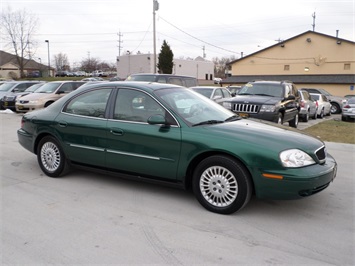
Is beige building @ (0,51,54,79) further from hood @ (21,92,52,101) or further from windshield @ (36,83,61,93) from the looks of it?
hood @ (21,92,52,101)

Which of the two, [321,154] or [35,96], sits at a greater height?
[35,96]

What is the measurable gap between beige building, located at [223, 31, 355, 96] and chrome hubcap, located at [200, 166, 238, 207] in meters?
36.7

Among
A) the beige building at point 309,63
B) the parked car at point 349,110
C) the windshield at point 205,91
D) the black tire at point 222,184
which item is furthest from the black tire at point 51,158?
the beige building at point 309,63

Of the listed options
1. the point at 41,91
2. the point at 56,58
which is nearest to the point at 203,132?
the point at 41,91

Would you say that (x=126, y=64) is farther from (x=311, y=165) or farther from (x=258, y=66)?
(x=311, y=165)

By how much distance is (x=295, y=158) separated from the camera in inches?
152

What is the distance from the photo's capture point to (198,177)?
165 inches

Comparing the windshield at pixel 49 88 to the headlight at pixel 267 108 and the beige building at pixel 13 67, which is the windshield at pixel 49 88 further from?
the beige building at pixel 13 67

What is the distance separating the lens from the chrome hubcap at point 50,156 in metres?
5.41

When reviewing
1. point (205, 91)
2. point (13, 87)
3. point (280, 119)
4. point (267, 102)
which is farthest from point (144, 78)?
point (13, 87)

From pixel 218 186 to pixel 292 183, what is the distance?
2.81ft

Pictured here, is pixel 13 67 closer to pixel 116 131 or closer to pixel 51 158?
pixel 51 158

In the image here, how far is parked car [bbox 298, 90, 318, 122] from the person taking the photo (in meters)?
14.7

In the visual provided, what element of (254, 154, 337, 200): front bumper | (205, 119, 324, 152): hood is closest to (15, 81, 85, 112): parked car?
(205, 119, 324, 152): hood
